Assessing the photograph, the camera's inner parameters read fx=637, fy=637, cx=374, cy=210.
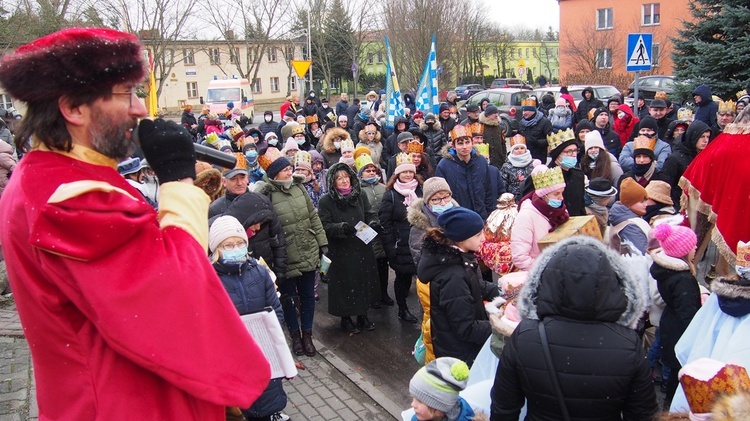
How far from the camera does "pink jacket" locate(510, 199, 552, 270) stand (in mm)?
5621

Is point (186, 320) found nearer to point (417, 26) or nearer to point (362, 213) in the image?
point (362, 213)

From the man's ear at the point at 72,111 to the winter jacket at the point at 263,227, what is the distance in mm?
3959

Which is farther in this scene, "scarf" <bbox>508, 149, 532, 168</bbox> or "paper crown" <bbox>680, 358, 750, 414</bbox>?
"scarf" <bbox>508, 149, 532, 168</bbox>

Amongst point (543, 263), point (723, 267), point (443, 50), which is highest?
point (443, 50)

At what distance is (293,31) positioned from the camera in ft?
173

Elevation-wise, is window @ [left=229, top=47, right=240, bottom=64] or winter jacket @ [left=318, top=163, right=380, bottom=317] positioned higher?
window @ [left=229, top=47, right=240, bottom=64]

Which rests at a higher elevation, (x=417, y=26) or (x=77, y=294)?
(x=417, y=26)

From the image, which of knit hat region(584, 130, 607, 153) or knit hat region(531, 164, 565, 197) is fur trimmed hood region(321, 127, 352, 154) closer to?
knit hat region(584, 130, 607, 153)

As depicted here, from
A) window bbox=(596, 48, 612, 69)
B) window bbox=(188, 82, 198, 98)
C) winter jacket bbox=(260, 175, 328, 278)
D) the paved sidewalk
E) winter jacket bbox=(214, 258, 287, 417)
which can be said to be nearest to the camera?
winter jacket bbox=(214, 258, 287, 417)

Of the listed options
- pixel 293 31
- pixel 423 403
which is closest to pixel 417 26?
pixel 293 31

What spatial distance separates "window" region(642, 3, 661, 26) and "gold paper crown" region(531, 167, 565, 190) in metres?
46.5

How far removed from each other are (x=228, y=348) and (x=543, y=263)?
1609mm

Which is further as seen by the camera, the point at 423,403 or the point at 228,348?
the point at 423,403

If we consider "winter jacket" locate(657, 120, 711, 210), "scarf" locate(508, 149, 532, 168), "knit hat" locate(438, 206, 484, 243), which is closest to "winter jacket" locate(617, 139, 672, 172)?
"winter jacket" locate(657, 120, 711, 210)
